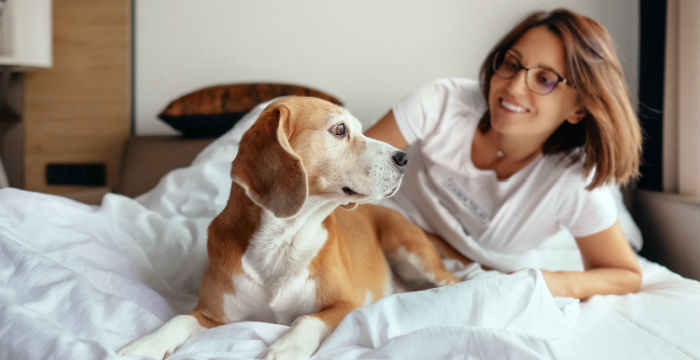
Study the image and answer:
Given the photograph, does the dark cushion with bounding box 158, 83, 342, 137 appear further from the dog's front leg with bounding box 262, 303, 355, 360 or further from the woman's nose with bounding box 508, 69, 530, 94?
the dog's front leg with bounding box 262, 303, 355, 360

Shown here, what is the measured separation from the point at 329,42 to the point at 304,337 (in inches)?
83.0

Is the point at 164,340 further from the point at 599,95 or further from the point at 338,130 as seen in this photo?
the point at 599,95

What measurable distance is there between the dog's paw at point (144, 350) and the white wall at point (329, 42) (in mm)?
1893

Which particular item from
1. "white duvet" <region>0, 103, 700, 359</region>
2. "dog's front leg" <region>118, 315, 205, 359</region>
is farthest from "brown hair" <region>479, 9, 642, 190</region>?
"dog's front leg" <region>118, 315, 205, 359</region>

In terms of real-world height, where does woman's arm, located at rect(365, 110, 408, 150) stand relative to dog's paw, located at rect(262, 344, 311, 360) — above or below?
above

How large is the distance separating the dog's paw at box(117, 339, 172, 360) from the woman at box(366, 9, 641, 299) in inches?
39.6

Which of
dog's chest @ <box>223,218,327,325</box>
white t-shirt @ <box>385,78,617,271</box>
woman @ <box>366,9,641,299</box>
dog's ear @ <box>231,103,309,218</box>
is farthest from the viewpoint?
white t-shirt @ <box>385,78,617,271</box>

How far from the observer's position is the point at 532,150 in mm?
1776

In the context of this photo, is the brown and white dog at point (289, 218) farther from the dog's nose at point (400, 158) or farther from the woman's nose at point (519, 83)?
the woman's nose at point (519, 83)

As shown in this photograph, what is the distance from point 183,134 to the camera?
260 centimetres

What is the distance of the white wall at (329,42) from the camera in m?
2.66

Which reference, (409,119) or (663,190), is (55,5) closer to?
(409,119)

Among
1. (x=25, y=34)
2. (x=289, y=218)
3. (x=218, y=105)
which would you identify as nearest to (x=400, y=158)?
(x=289, y=218)

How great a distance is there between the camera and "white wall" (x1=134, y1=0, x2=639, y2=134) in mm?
2664
